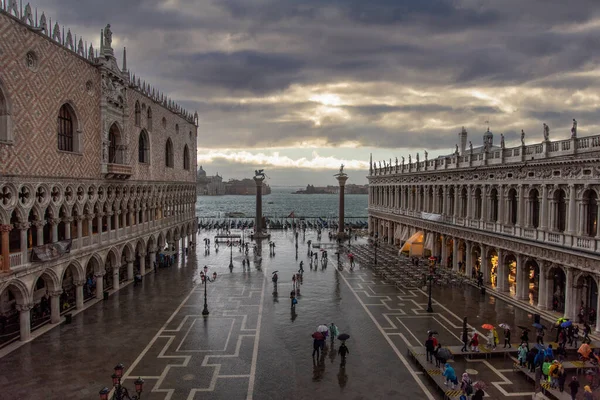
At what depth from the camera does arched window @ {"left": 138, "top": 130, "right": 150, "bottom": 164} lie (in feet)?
139

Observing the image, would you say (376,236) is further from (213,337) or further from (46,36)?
(46,36)

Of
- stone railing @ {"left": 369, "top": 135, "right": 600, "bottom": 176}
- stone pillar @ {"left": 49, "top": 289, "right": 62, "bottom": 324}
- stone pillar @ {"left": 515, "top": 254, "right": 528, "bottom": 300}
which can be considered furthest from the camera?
stone pillar @ {"left": 515, "top": 254, "right": 528, "bottom": 300}

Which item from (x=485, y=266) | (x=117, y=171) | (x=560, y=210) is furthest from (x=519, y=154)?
(x=117, y=171)

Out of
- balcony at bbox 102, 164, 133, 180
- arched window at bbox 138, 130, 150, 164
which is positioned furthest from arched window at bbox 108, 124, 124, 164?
arched window at bbox 138, 130, 150, 164

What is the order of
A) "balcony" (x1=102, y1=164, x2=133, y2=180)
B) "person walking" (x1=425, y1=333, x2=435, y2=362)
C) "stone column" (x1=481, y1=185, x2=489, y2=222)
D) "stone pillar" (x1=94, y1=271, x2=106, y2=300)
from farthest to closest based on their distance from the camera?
"stone column" (x1=481, y1=185, x2=489, y2=222) → "balcony" (x1=102, y1=164, x2=133, y2=180) → "stone pillar" (x1=94, y1=271, x2=106, y2=300) → "person walking" (x1=425, y1=333, x2=435, y2=362)

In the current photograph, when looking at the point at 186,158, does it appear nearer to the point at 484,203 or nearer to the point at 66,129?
the point at 66,129

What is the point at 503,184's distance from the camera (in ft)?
109

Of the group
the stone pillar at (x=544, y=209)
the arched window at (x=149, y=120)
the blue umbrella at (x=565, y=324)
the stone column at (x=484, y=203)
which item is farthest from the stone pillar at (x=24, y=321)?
the stone column at (x=484, y=203)

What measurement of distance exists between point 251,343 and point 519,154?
23.2 metres

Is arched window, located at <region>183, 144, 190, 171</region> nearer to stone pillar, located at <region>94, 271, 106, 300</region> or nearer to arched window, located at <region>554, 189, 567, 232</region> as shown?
stone pillar, located at <region>94, 271, 106, 300</region>

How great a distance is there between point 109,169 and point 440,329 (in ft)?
85.2

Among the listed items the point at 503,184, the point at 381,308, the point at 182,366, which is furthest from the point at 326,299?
the point at 503,184

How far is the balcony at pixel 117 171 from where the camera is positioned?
32625 millimetres

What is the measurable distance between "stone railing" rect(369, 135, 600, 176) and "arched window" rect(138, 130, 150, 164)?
29.9 meters
